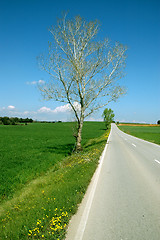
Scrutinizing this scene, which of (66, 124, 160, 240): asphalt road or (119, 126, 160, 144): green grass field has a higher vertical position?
(66, 124, 160, 240): asphalt road

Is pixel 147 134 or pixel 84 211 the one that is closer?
pixel 84 211

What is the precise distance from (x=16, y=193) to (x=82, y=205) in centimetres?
372

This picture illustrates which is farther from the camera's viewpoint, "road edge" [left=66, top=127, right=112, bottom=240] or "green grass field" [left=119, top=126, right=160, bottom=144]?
"green grass field" [left=119, top=126, right=160, bottom=144]

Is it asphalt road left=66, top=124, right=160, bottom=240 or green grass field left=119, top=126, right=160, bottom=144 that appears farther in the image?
green grass field left=119, top=126, right=160, bottom=144

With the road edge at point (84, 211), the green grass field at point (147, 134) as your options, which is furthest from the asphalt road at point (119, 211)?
the green grass field at point (147, 134)

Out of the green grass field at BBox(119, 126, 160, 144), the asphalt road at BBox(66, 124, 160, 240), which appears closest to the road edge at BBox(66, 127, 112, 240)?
the asphalt road at BBox(66, 124, 160, 240)

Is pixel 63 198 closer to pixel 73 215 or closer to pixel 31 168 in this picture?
pixel 73 215

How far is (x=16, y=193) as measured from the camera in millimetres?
6699

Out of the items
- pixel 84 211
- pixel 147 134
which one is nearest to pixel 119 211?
pixel 84 211

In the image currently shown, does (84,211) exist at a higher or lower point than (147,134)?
higher

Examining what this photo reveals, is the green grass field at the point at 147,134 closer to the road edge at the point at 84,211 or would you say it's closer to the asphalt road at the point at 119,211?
the asphalt road at the point at 119,211

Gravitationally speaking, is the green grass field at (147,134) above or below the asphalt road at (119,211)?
below

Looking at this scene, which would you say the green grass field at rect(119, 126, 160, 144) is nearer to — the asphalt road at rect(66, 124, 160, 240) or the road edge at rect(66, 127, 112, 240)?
the asphalt road at rect(66, 124, 160, 240)

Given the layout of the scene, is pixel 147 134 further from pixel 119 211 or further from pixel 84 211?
pixel 84 211
